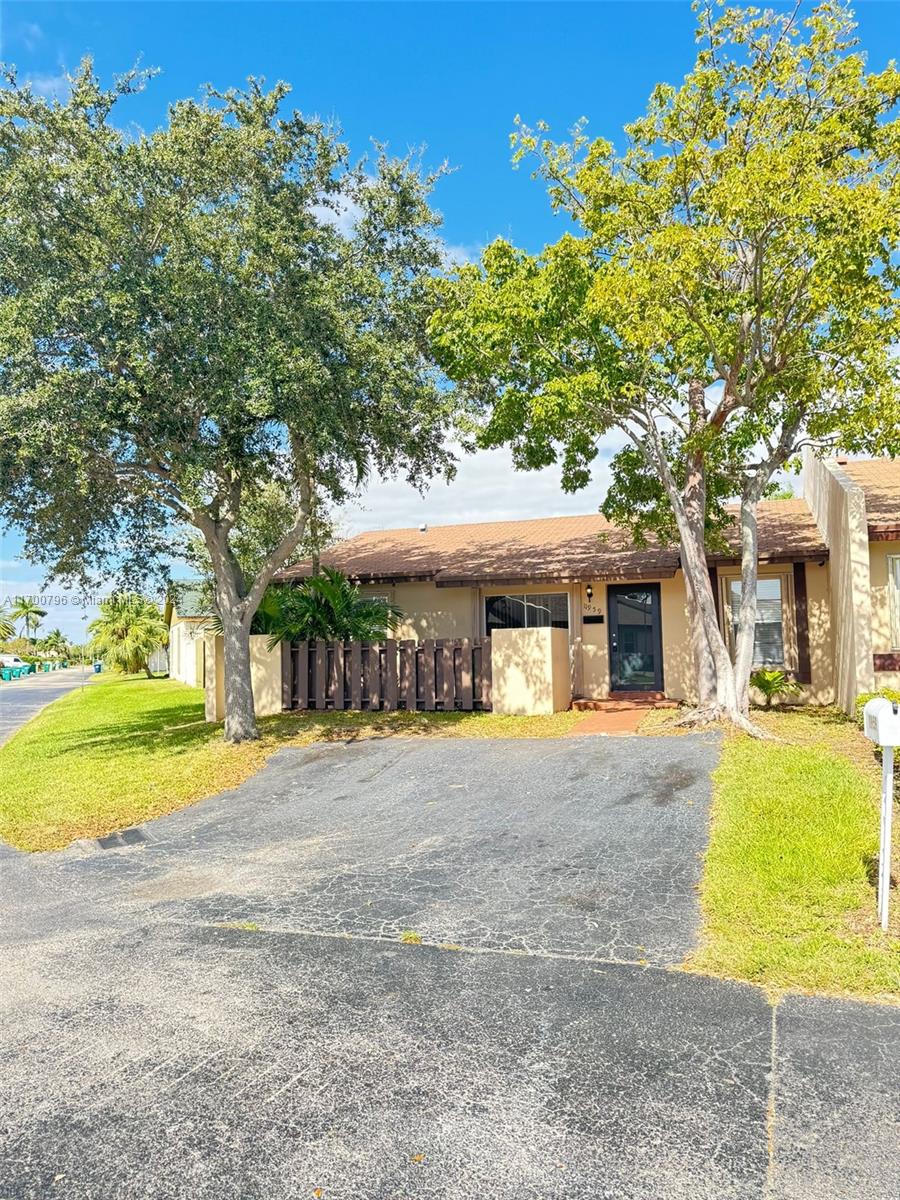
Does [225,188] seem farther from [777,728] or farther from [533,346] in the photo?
[777,728]

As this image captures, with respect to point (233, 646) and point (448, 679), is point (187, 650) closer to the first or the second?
point (233, 646)

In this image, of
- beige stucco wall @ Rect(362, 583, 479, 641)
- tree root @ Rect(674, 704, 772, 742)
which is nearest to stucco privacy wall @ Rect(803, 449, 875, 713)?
tree root @ Rect(674, 704, 772, 742)

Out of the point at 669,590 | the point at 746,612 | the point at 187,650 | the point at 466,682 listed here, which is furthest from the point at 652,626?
the point at 187,650

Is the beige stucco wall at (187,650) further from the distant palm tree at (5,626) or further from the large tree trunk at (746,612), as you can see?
the distant palm tree at (5,626)

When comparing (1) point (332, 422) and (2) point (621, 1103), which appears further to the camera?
Result: (1) point (332, 422)

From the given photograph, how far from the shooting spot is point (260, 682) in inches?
649

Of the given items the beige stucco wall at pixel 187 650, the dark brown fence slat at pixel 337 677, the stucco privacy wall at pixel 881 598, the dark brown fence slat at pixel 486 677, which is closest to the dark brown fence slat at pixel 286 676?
the dark brown fence slat at pixel 337 677

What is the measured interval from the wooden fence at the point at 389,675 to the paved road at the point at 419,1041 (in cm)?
773

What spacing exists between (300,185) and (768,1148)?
1302 cm

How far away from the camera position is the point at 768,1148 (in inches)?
122

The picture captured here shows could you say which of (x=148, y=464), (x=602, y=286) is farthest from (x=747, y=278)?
(x=148, y=464)

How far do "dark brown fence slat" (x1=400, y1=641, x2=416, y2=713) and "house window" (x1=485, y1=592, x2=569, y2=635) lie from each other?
92.2 inches

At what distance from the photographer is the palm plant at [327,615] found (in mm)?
16266

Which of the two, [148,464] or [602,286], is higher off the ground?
[602,286]
